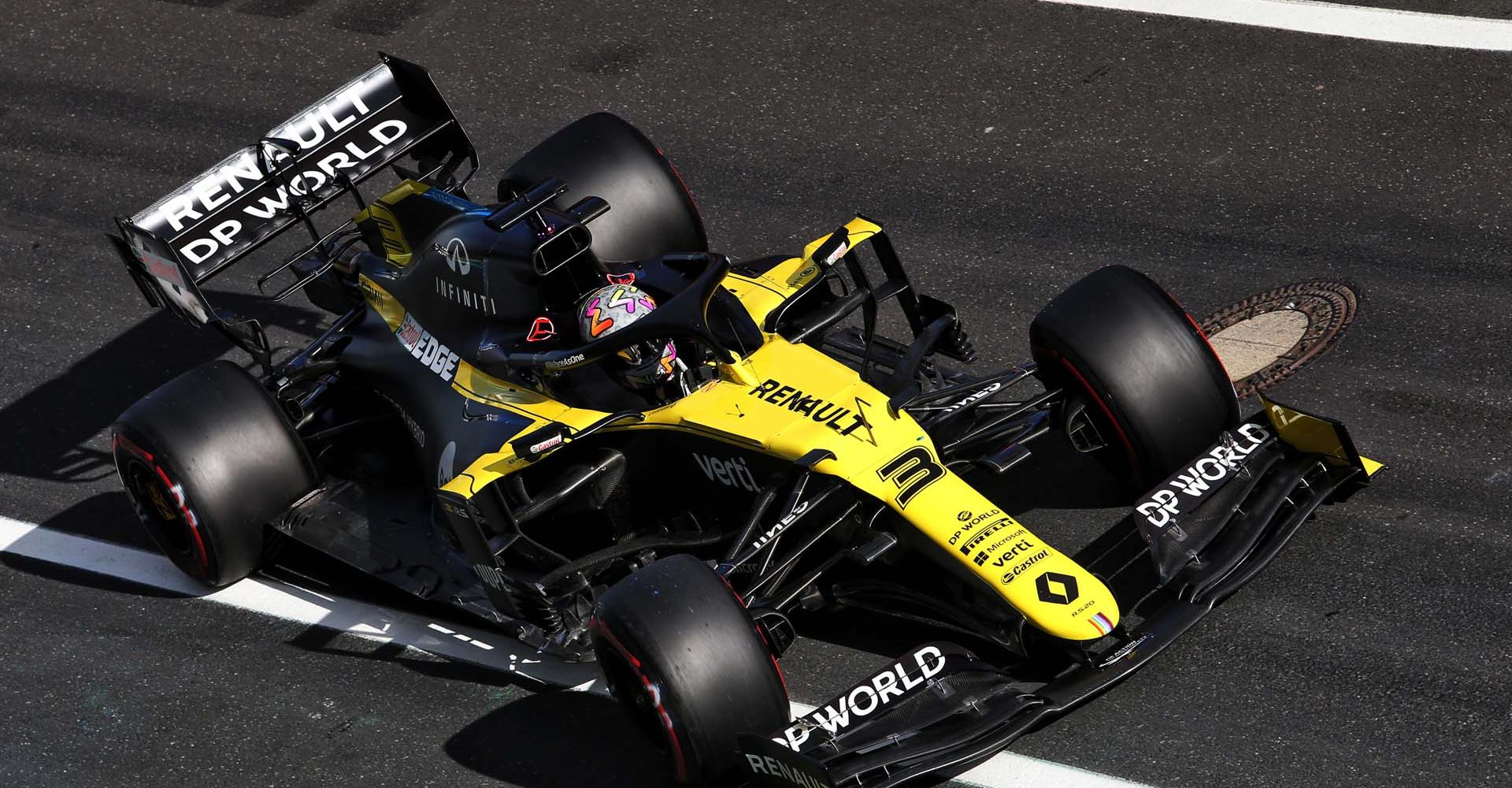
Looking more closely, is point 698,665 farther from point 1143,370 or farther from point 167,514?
point 167,514

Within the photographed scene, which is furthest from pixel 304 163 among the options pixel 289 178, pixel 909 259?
pixel 909 259

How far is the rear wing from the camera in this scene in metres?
8.98

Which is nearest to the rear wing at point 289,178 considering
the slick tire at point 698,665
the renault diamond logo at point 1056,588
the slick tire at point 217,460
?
the slick tire at point 217,460

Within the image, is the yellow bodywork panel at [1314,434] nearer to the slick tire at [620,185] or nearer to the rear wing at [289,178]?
the slick tire at [620,185]

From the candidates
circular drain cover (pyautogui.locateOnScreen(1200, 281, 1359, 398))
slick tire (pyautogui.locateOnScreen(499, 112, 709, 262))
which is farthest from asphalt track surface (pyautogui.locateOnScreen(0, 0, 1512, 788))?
slick tire (pyautogui.locateOnScreen(499, 112, 709, 262))

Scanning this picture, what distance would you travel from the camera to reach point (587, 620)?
7.51 m

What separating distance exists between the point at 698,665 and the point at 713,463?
1312 mm

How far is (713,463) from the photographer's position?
299 inches

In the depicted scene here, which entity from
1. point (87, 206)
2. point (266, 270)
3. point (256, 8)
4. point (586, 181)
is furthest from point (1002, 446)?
point (256, 8)

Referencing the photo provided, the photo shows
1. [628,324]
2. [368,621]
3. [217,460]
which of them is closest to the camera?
[628,324]

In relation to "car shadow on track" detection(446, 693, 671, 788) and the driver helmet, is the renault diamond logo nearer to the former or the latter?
"car shadow on track" detection(446, 693, 671, 788)

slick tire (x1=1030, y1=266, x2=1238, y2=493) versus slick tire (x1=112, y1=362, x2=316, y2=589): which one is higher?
slick tire (x1=112, y1=362, x2=316, y2=589)

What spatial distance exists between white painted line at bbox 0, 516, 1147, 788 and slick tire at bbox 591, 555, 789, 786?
2.71 feet

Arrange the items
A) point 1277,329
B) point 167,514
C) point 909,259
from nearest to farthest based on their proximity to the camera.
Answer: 1. point 167,514
2. point 1277,329
3. point 909,259
